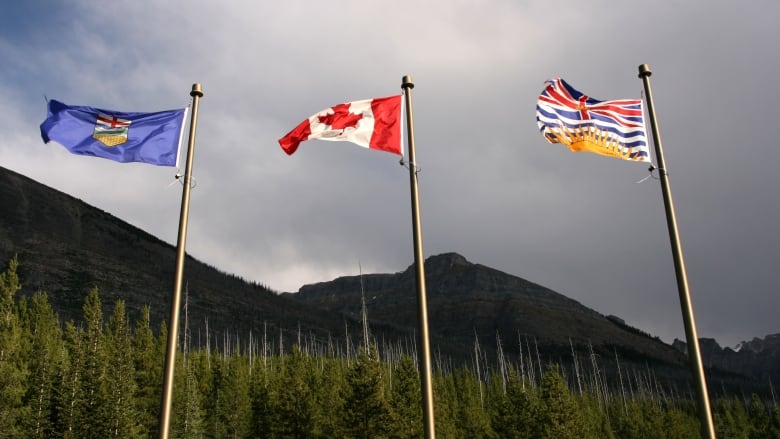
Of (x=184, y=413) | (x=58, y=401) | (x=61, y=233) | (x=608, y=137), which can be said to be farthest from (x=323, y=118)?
(x=61, y=233)

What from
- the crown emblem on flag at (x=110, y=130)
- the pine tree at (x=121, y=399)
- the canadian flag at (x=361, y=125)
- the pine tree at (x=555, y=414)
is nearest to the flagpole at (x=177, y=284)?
the crown emblem on flag at (x=110, y=130)

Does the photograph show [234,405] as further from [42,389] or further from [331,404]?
[42,389]

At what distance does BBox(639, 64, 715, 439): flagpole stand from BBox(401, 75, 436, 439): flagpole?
4736mm

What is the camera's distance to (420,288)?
12391 millimetres

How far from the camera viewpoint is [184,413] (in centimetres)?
5959

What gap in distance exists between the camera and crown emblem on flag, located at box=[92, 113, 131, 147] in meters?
15.0

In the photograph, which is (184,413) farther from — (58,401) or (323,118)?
(323,118)

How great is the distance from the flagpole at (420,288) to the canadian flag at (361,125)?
24.1 inches

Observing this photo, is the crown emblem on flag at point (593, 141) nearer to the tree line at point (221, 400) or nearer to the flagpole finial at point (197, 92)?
the flagpole finial at point (197, 92)

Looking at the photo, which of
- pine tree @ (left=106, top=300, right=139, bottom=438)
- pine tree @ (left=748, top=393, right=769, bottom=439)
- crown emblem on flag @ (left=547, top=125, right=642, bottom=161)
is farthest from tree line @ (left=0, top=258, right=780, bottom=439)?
crown emblem on flag @ (left=547, top=125, right=642, bottom=161)

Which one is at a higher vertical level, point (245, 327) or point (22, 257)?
point (22, 257)

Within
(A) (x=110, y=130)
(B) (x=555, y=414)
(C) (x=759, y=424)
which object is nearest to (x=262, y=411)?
(B) (x=555, y=414)

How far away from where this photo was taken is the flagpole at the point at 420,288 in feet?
38.0

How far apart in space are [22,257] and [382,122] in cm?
17837
